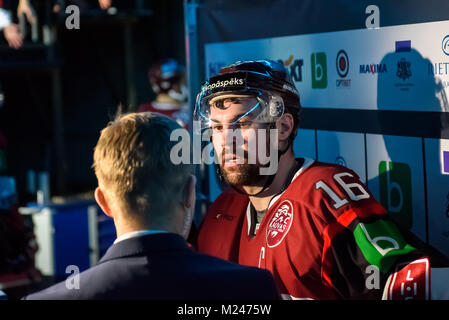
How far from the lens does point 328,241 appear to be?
2.11 meters

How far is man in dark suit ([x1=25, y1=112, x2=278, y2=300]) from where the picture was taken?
1.47m

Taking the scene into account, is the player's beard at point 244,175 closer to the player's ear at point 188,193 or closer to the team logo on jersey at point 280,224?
the team logo on jersey at point 280,224

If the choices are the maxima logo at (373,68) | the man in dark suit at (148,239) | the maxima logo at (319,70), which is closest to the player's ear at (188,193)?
the man in dark suit at (148,239)

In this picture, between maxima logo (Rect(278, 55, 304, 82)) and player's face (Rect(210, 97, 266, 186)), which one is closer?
Answer: player's face (Rect(210, 97, 266, 186))

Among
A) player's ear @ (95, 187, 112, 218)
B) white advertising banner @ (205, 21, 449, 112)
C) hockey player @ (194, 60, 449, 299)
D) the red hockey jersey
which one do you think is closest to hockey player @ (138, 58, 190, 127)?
white advertising banner @ (205, 21, 449, 112)

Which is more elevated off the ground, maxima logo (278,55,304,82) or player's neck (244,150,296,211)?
maxima logo (278,55,304,82)

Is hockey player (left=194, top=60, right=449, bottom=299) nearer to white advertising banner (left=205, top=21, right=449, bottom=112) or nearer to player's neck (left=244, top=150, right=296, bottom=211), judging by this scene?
player's neck (left=244, top=150, right=296, bottom=211)

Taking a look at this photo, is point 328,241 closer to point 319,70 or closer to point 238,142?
point 238,142

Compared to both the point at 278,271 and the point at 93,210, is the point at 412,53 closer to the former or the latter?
the point at 278,271

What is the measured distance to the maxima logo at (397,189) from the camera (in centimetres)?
250

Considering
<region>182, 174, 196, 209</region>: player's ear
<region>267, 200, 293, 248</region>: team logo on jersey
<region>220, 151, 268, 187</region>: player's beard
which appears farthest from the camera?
<region>220, 151, 268, 187</region>: player's beard

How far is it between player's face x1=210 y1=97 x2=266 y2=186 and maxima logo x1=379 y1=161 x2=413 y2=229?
0.52m
